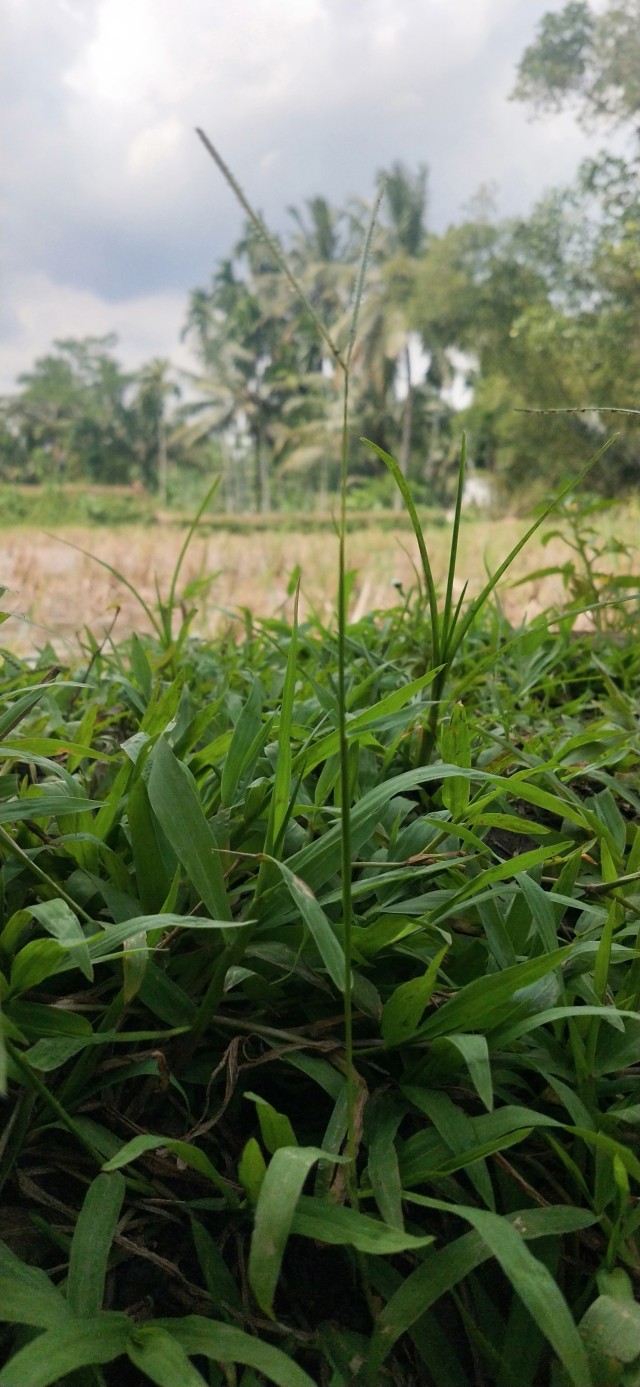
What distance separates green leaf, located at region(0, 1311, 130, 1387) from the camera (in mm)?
203

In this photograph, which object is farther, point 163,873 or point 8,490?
point 8,490

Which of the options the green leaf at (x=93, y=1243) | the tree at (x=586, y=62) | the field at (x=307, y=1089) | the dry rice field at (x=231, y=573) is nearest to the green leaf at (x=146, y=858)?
the field at (x=307, y=1089)

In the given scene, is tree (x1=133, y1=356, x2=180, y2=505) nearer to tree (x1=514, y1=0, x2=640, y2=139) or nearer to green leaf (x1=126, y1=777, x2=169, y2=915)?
tree (x1=514, y1=0, x2=640, y2=139)

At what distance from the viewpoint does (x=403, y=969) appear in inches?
13.3

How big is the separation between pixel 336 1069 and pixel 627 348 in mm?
7970

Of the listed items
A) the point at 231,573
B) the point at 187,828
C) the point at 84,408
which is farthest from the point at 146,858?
the point at 84,408

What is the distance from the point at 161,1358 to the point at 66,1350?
0.08 ft

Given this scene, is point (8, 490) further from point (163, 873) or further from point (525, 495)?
point (163, 873)

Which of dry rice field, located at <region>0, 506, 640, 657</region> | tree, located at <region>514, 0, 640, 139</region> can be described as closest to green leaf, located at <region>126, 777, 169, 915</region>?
dry rice field, located at <region>0, 506, 640, 657</region>

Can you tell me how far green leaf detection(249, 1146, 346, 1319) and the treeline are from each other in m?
0.23

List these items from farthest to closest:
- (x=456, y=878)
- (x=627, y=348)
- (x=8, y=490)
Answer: (x=8, y=490) → (x=627, y=348) → (x=456, y=878)

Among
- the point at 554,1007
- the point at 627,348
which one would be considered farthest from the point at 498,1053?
the point at 627,348

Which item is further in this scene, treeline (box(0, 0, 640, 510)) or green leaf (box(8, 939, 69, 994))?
treeline (box(0, 0, 640, 510))

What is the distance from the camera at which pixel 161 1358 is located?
218mm
